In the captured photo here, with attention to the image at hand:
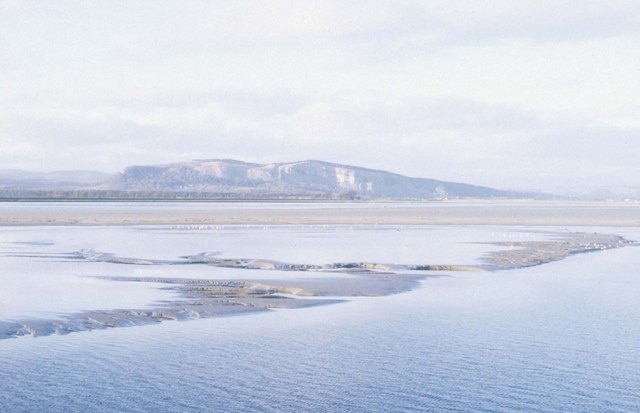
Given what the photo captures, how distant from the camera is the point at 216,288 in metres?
24.5

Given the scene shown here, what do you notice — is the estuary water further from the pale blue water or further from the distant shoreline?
the distant shoreline

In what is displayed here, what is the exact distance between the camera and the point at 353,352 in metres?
16.1

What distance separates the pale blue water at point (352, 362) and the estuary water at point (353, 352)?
34 mm

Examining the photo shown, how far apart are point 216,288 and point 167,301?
9.11 ft

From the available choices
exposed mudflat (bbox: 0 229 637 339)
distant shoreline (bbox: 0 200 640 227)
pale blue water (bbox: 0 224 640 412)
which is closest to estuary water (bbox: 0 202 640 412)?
pale blue water (bbox: 0 224 640 412)

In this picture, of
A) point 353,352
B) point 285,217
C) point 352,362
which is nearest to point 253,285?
point 353,352

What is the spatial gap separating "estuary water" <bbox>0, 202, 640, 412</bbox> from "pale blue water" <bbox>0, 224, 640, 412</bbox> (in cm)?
3

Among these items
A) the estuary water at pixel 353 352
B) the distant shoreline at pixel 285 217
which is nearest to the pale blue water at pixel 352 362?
the estuary water at pixel 353 352

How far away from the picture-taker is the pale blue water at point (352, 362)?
1286cm

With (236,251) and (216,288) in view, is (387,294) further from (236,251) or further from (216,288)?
(236,251)

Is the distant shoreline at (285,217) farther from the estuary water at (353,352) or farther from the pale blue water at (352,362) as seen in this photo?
the pale blue water at (352,362)

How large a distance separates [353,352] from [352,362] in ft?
2.65

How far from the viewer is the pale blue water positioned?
12859 millimetres

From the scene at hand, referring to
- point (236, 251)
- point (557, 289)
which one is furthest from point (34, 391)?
point (236, 251)
